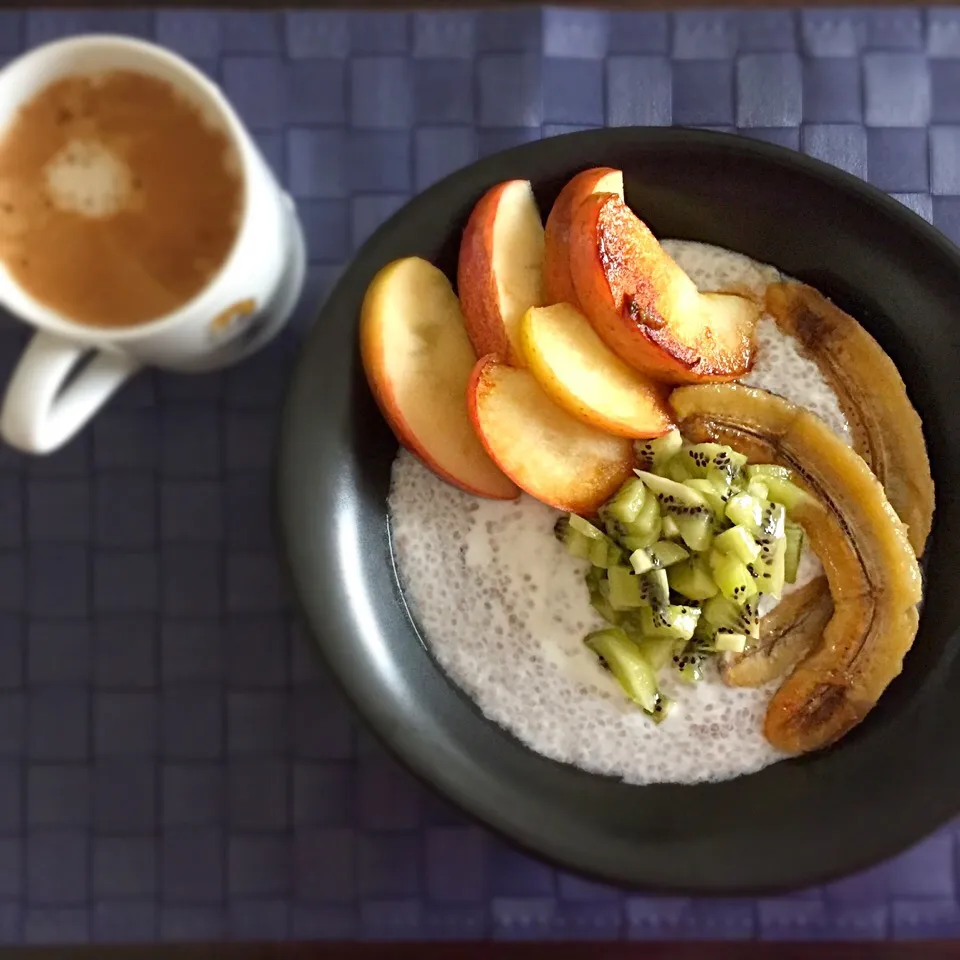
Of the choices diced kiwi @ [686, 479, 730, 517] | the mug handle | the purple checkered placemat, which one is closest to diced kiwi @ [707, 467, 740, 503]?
diced kiwi @ [686, 479, 730, 517]

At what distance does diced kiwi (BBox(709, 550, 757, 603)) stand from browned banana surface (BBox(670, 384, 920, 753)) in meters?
0.08

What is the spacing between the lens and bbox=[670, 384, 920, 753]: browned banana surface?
2.68ft

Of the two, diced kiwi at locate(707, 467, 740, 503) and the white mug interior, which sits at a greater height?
the white mug interior

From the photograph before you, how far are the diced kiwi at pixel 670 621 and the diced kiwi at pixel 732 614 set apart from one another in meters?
0.01

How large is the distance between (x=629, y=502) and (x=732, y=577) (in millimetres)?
94

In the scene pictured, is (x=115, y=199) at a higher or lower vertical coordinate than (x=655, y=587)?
higher

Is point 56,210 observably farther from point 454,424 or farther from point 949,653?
point 949,653

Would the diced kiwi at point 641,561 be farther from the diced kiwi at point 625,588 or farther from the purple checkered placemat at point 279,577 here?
the purple checkered placemat at point 279,577

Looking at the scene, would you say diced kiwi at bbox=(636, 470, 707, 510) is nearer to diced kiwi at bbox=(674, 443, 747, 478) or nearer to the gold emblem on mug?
diced kiwi at bbox=(674, 443, 747, 478)

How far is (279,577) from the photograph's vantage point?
3.13ft

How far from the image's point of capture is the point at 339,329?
81cm

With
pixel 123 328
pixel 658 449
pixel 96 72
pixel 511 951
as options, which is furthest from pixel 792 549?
pixel 96 72

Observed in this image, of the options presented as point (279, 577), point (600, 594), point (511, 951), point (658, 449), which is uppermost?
point (658, 449)

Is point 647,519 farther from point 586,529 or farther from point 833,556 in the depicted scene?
point 833,556
